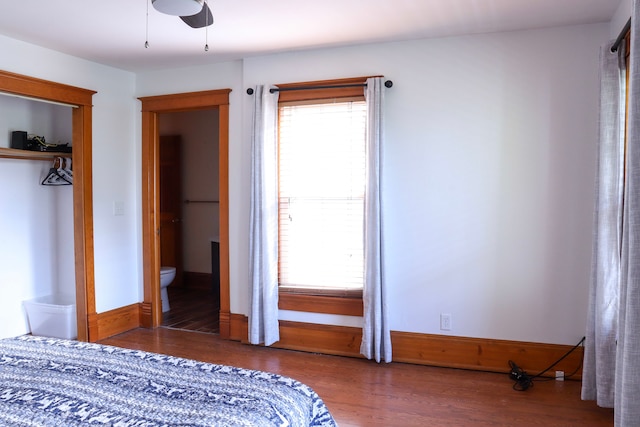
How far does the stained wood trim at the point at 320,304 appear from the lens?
140 inches

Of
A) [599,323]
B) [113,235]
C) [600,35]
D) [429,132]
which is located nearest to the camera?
[599,323]

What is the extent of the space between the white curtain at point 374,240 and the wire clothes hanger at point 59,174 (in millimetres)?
2767

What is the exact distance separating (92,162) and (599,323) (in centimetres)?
398

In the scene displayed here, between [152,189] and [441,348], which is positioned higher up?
[152,189]

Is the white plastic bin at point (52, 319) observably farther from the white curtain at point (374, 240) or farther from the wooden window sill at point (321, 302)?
the white curtain at point (374, 240)

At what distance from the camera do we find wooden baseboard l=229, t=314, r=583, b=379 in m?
3.14

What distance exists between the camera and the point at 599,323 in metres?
2.56

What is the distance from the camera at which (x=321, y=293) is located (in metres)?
3.65

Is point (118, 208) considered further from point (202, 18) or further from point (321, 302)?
point (202, 18)

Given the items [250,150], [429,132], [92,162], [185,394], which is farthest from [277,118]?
[185,394]

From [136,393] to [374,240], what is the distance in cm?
213

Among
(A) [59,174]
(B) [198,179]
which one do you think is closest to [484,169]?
(A) [59,174]

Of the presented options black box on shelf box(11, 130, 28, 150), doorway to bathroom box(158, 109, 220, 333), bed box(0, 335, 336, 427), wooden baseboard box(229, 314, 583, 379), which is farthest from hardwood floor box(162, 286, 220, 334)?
bed box(0, 335, 336, 427)

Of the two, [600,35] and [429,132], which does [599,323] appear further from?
[600,35]
